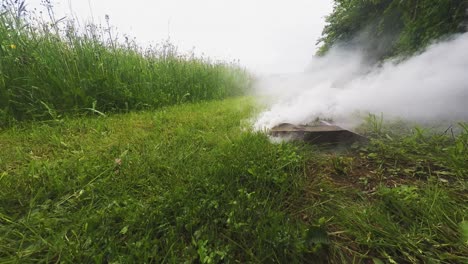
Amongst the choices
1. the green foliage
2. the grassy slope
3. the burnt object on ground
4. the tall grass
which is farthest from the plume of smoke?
the tall grass

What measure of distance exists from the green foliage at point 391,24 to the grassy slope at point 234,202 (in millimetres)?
1972

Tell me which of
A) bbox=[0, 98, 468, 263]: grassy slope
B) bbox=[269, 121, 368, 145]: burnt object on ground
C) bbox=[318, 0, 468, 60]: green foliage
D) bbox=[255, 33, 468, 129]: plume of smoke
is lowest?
bbox=[0, 98, 468, 263]: grassy slope

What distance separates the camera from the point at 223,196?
45.3 inches

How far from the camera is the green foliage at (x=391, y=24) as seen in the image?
8.46 ft

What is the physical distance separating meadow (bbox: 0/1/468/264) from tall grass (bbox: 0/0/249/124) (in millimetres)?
436

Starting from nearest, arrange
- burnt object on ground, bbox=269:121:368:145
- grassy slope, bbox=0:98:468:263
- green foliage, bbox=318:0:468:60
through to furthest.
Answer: grassy slope, bbox=0:98:468:263
burnt object on ground, bbox=269:121:368:145
green foliage, bbox=318:0:468:60

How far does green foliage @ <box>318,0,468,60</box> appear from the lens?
2.58 meters

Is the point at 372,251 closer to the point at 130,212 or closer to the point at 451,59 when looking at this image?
the point at 130,212

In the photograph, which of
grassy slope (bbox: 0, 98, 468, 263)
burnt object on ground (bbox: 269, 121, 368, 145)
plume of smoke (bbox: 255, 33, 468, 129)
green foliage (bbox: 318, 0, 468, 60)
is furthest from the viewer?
green foliage (bbox: 318, 0, 468, 60)

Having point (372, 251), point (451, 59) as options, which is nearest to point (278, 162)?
point (372, 251)

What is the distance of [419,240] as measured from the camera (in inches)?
35.4

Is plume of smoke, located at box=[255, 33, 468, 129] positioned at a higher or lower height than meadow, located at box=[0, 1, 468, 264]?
higher

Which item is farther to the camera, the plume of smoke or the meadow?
the plume of smoke

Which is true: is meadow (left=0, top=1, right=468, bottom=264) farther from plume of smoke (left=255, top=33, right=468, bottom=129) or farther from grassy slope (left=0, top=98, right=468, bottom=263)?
plume of smoke (left=255, top=33, right=468, bottom=129)
